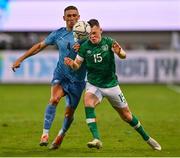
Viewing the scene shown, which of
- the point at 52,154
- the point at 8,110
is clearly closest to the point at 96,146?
the point at 52,154

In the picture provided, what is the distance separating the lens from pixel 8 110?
22203 mm

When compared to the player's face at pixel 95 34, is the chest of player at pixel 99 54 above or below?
below

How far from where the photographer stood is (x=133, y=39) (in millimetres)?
45688

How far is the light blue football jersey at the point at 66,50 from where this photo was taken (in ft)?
44.0

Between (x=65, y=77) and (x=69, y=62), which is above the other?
(x=69, y=62)

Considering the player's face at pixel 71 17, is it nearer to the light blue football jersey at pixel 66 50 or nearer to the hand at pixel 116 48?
the light blue football jersey at pixel 66 50

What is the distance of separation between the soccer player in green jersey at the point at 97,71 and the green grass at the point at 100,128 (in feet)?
2.49

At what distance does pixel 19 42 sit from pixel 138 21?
22.6 feet

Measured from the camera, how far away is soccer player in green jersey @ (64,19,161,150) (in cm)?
1261

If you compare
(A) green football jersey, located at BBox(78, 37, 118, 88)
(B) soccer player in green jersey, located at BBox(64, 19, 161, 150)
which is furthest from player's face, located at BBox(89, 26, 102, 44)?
(A) green football jersey, located at BBox(78, 37, 118, 88)

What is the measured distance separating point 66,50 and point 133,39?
32.5 metres

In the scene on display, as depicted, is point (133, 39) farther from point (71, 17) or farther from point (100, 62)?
point (100, 62)

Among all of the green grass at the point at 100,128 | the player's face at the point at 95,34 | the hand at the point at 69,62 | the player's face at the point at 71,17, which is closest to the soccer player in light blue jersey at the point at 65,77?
the player's face at the point at 71,17

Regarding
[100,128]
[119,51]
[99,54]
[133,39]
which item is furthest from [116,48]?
[133,39]
